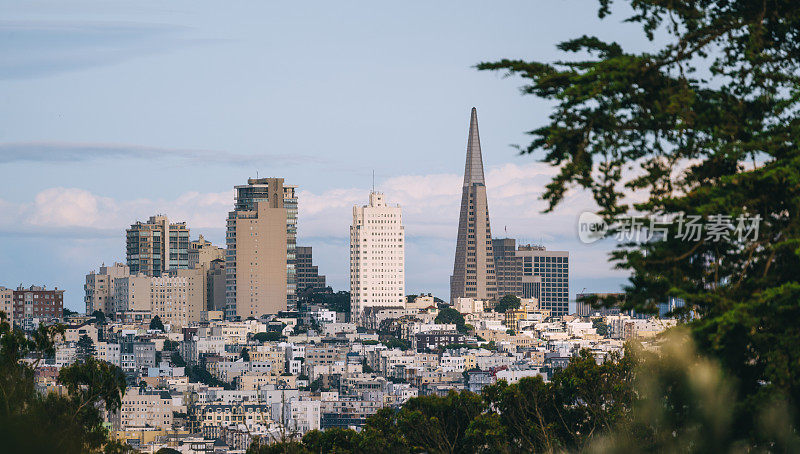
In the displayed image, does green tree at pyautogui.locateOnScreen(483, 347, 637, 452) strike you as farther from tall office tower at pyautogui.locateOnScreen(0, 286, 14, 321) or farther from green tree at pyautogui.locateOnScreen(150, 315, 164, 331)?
tall office tower at pyautogui.locateOnScreen(0, 286, 14, 321)

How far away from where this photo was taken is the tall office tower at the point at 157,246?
18638cm

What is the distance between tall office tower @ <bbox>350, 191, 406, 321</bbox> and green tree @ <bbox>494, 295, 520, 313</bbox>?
44.7ft

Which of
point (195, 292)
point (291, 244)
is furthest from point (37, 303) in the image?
point (291, 244)

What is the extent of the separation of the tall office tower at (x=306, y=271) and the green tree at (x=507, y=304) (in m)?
25.2

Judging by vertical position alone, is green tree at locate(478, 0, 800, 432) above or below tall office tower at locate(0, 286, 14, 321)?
above

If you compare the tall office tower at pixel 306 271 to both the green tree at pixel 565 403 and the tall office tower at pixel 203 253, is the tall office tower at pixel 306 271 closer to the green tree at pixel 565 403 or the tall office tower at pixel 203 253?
the tall office tower at pixel 203 253

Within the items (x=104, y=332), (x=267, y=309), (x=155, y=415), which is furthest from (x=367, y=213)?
(x=155, y=415)

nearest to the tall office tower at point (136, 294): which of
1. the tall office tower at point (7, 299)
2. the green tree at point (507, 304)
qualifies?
the tall office tower at point (7, 299)

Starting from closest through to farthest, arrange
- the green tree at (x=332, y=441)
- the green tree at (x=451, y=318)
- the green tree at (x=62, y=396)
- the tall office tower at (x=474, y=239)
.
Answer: the green tree at (x=62, y=396) → the green tree at (x=332, y=441) → the green tree at (x=451, y=318) → the tall office tower at (x=474, y=239)

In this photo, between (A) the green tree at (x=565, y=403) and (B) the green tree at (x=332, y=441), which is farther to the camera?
(B) the green tree at (x=332, y=441)

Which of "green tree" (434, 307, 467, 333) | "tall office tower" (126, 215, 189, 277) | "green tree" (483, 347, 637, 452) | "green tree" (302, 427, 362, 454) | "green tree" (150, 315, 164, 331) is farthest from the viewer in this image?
"tall office tower" (126, 215, 189, 277)

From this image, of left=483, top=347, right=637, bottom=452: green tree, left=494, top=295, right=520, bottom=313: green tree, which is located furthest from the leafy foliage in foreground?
left=494, top=295, right=520, bottom=313: green tree

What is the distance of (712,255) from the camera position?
1043cm

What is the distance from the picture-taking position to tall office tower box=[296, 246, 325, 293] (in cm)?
18425
